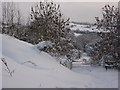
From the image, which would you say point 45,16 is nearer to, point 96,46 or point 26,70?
point 96,46

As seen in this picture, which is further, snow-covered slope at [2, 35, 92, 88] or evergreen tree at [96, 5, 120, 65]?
evergreen tree at [96, 5, 120, 65]

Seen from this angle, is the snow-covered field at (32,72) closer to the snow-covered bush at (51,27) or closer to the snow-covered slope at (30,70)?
the snow-covered slope at (30,70)

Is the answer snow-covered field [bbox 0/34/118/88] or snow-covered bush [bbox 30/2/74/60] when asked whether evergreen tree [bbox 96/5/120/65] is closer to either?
snow-covered bush [bbox 30/2/74/60]

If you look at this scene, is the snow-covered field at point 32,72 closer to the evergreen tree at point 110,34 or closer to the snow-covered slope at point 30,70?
the snow-covered slope at point 30,70

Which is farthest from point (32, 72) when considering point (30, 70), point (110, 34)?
point (110, 34)

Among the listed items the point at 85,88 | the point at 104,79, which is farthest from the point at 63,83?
the point at 104,79

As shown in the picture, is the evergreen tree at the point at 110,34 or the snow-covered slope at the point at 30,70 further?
the evergreen tree at the point at 110,34

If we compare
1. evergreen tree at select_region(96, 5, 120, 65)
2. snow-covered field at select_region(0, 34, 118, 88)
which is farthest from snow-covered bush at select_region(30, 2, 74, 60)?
snow-covered field at select_region(0, 34, 118, 88)

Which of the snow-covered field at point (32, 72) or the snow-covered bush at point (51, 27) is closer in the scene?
the snow-covered field at point (32, 72)

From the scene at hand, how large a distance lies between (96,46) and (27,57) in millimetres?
6497

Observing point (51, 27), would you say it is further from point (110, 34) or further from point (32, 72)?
point (32, 72)

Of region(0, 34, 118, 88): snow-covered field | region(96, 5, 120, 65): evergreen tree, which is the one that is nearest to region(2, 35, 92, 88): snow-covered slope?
region(0, 34, 118, 88): snow-covered field

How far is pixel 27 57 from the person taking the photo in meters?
6.32

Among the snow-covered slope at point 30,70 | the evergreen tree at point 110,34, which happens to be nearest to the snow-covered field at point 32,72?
the snow-covered slope at point 30,70
